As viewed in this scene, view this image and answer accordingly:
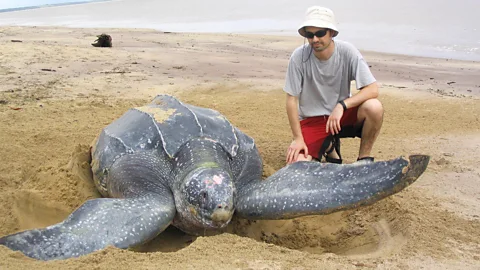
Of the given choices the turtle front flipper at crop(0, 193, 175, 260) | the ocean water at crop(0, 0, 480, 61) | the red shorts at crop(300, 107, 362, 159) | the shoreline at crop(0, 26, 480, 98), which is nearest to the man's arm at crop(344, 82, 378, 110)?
the red shorts at crop(300, 107, 362, 159)

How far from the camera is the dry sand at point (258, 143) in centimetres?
169

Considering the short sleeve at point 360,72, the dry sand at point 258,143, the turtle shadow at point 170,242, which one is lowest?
the turtle shadow at point 170,242

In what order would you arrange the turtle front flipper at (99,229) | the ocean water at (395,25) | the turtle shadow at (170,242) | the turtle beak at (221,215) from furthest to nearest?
1. the ocean water at (395,25)
2. the turtle shadow at (170,242)
3. the turtle beak at (221,215)
4. the turtle front flipper at (99,229)

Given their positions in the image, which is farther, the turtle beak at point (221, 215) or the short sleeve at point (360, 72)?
the short sleeve at point (360, 72)

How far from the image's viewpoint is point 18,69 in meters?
5.21

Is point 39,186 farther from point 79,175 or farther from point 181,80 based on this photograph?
point 181,80

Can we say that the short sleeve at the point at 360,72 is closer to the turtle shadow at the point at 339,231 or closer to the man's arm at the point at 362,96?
the man's arm at the point at 362,96

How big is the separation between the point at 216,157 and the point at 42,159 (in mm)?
1282

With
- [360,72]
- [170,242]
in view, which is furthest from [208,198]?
[360,72]

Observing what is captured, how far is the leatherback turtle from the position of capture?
5.77ft

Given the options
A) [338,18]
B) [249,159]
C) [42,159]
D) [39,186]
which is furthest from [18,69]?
[338,18]

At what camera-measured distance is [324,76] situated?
2.69m

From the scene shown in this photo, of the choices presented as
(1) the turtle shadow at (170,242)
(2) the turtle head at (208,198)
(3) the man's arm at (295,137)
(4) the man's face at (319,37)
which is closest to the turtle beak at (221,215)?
(2) the turtle head at (208,198)

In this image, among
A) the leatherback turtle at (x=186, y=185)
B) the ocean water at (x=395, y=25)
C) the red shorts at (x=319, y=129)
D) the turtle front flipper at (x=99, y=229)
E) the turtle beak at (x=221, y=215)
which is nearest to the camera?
the turtle front flipper at (x=99, y=229)
